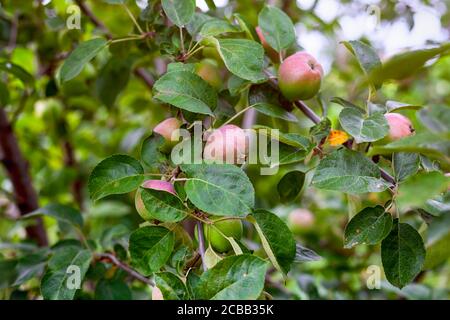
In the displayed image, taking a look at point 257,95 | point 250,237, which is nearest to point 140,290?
point 250,237

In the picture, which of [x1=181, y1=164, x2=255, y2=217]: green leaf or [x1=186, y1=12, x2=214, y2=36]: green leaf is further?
[x1=186, y1=12, x2=214, y2=36]: green leaf

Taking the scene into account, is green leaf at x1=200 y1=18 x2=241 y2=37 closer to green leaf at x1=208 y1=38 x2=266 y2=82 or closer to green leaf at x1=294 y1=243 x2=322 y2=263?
green leaf at x1=208 y1=38 x2=266 y2=82

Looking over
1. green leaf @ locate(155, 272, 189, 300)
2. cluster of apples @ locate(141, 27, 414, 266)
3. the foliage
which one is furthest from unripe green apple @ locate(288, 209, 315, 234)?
green leaf @ locate(155, 272, 189, 300)

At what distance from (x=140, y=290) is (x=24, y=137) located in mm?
834

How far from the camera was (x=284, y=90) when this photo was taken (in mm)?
793

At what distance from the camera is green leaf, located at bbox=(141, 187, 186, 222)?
25.1 inches

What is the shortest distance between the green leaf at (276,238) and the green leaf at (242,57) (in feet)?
0.58

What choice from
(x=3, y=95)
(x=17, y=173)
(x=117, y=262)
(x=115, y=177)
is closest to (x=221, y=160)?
(x=115, y=177)

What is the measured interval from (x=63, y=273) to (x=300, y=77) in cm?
44

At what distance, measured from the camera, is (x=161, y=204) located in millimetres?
643

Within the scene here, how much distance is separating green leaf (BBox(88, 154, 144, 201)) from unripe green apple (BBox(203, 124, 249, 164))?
9 cm

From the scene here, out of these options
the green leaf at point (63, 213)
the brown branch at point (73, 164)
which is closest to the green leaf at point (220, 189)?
the green leaf at point (63, 213)

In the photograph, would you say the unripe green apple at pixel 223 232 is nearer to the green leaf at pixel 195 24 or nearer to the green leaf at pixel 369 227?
the green leaf at pixel 369 227
